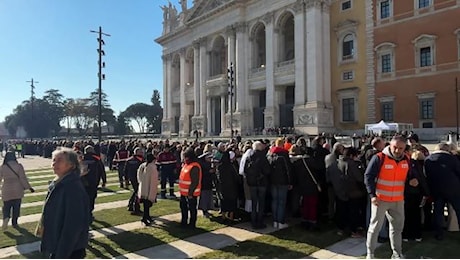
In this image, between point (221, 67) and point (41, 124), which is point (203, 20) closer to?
point (221, 67)

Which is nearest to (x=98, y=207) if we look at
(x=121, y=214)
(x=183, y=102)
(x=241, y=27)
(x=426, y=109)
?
(x=121, y=214)

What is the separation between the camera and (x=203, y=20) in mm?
49750

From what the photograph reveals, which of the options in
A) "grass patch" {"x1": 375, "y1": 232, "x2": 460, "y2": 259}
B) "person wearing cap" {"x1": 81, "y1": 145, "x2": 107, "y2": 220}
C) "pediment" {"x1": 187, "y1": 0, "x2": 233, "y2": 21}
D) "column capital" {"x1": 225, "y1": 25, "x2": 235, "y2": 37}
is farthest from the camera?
"pediment" {"x1": 187, "y1": 0, "x2": 233, "y2": 21}

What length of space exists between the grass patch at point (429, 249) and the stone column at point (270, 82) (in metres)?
33.3

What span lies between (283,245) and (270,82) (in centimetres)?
3451

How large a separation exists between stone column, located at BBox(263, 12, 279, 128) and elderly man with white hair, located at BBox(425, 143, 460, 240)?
33.2m

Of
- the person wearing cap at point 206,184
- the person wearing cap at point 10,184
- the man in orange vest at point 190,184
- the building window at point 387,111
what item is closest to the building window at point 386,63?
the building window at point 387,111

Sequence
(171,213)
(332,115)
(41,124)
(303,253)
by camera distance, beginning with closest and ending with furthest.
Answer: (303,253) < (171,213) < (332,115) < (41,124)

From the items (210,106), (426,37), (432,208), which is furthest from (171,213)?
(210,106)

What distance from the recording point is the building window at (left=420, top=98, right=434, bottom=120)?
30.5m

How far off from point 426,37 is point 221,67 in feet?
86.8

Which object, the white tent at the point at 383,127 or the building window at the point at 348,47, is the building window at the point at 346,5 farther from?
the white tent at the point at 383,127

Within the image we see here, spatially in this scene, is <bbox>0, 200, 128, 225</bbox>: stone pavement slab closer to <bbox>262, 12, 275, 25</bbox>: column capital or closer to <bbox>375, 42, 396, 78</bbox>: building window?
<bbox>375, 42, 396, 78</bbox>: building window

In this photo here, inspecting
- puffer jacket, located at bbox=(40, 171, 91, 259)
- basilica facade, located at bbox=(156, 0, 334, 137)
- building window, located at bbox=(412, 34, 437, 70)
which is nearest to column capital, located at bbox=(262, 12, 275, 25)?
basilica facade, located at bbox=(156, 0, 334, 137)
